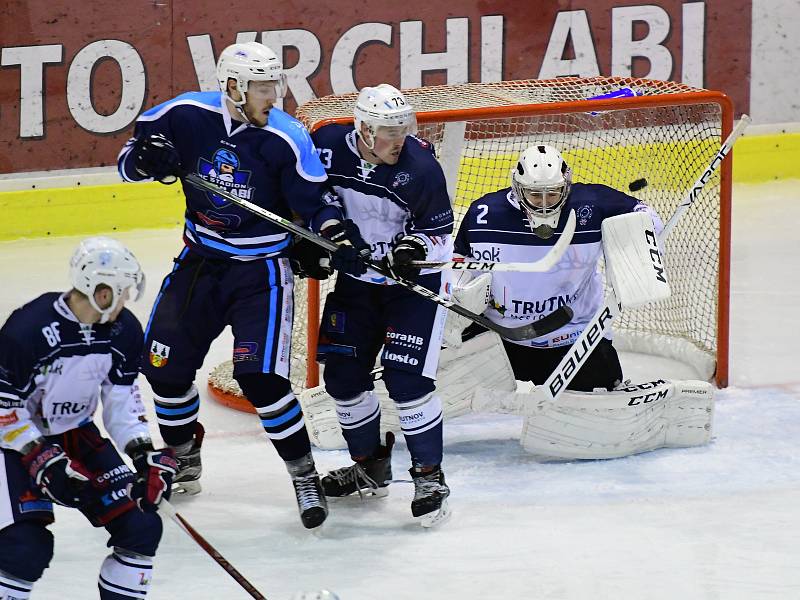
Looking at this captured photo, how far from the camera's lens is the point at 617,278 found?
3.79 meters

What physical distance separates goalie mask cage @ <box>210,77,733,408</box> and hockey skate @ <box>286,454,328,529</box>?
0.80 metres

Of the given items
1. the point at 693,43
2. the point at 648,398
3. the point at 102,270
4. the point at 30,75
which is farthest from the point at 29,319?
the point at 693,43

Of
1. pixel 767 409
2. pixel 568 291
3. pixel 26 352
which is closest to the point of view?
pixel 26 352

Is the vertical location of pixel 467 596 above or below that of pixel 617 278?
below

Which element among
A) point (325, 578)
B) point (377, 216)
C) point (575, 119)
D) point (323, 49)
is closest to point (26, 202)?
point (323, 49)

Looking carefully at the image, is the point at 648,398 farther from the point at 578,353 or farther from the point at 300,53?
the point at 300,53

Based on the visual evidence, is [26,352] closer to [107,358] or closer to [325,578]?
[107,358]

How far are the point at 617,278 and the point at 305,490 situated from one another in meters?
1.03

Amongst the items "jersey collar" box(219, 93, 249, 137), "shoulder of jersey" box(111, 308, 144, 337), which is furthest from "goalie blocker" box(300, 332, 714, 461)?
"shoulder of jersey" box(111, 308, 144, 337)

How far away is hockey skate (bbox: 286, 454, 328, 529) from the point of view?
11.6 ft

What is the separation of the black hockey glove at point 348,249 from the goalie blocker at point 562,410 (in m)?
0.72

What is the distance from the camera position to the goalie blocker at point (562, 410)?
3.95 metres

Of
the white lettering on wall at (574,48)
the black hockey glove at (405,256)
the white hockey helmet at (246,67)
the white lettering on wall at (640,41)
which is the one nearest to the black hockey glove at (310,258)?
the black hockey glove at (405,256)

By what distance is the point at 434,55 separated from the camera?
20.8ft
